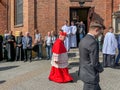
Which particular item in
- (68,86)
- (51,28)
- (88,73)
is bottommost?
(68,86)

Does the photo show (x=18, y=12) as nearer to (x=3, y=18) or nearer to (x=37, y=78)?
(x=3, y=18)

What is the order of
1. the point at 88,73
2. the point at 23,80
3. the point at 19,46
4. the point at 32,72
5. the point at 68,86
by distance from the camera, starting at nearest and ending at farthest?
1. the point at 88,73
2. the point at 68,86
3. the point at 23,80
4. the point at 32,72
5. the point at 19,46

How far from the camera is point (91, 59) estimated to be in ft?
19.8

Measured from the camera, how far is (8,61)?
18.4 meters

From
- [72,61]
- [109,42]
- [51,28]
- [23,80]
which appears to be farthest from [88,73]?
[51,28]

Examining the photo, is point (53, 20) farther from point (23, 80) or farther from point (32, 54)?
point (23, 80)

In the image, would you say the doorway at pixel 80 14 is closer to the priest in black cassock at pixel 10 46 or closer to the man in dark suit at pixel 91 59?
the priest in black cassock at pixel 10 46

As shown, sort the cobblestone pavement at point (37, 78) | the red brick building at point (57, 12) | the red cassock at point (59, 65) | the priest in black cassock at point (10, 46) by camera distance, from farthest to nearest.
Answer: the red brick building at point (57, 12)
the priest in black cassock at point (10, 46)
the red cassock at point (59, 65)
the cobblestone pavement at point (37, 78)

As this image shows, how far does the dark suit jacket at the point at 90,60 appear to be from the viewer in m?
6.02

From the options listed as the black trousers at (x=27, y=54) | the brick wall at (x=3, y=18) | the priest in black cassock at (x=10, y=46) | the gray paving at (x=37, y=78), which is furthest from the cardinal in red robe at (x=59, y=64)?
the brick wall at (x=3, y=18)

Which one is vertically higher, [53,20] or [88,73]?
[53,20]

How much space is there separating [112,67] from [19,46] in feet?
18.9

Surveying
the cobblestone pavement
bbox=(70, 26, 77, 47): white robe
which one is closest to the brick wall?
bbox=(70, 26, 77, 47): white robe

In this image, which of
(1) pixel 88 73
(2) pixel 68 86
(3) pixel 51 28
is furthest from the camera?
(3) pixel 51 28
